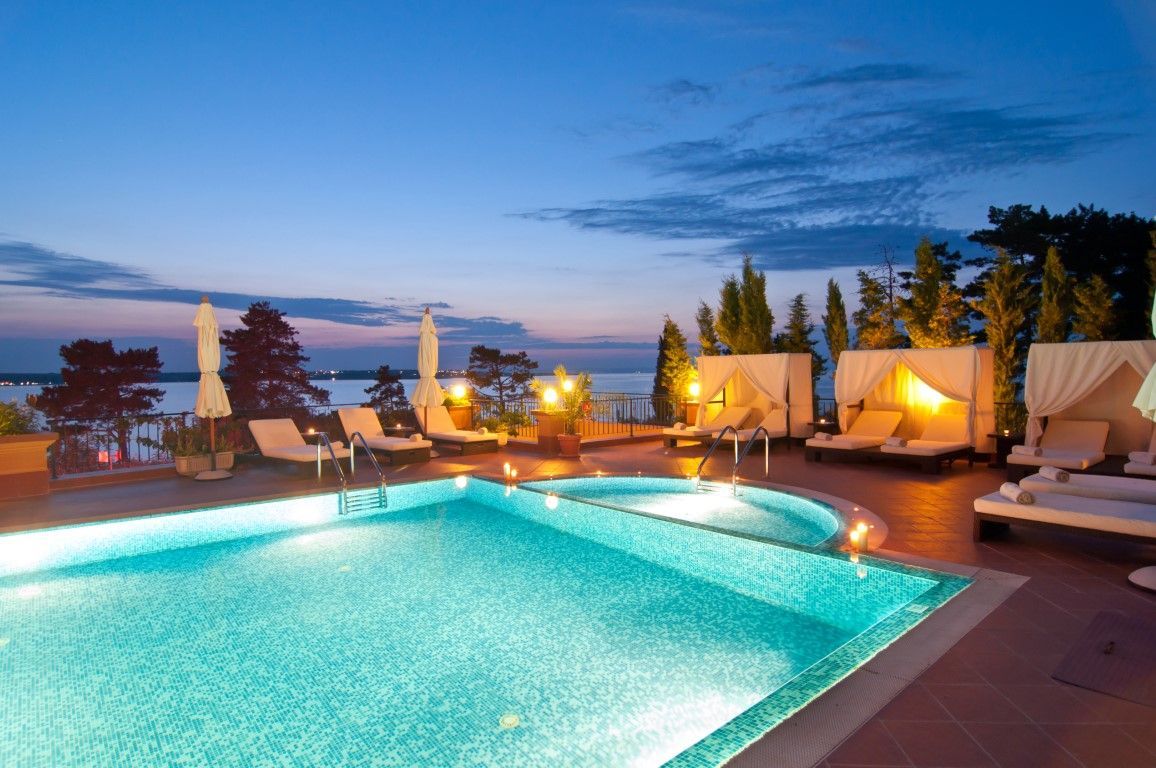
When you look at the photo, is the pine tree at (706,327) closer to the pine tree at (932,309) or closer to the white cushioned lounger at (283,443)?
the pine tree at (932,309)

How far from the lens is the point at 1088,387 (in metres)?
8.73

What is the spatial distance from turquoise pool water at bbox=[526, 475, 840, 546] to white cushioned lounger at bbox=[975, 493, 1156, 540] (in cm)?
128

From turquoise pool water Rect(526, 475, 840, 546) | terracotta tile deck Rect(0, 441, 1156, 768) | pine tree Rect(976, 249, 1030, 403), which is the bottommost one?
turquoise pool water Rect(526, 475, 840, 546)

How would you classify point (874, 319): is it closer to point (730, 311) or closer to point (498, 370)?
point (730, 311)

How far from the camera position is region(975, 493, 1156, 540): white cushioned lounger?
4352 mm

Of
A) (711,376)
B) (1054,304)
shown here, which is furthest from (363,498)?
(1054,304)

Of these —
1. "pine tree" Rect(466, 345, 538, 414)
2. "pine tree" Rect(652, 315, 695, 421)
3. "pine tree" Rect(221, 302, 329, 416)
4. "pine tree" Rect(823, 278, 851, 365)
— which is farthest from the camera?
"pine tree" Rect(466, 345, 538, 414)

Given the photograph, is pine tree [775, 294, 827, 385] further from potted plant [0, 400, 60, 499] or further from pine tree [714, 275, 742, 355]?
potted plant [0, 400, 60, 499]

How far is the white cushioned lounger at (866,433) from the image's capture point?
9.70 meters

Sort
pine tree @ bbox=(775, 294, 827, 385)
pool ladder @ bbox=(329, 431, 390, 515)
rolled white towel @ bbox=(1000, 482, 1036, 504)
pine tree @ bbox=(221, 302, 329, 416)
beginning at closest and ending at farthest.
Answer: rolled white towel @ bbox=(1000, 482, 1036, 504) < pool ladder @ bbox=(329, 431, 390, 515) < pine tree @ bbox=(775, 294, 827, 385) < pine tree @ bbox=(221, 302, 329, 416)

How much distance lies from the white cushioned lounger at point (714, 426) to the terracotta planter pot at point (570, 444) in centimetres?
186

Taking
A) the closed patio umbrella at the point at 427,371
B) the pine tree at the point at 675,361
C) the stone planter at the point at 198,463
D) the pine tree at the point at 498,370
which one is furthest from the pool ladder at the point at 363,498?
the pine tree at the point at 498,370

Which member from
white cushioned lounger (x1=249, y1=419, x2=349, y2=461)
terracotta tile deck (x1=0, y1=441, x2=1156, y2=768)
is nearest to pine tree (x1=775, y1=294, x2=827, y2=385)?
terracotta tile deck (x1=0, y1=441, x2=1156, y2=768)

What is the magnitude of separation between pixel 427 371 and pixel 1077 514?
9501 mm
